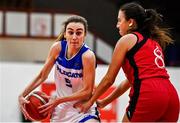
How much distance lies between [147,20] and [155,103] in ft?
1.81

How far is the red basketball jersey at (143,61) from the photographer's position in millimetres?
3322

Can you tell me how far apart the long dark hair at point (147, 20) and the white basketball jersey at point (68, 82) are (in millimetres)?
517

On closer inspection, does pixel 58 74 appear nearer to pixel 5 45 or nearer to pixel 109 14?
pixel 5 45

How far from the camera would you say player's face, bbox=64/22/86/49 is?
374cm

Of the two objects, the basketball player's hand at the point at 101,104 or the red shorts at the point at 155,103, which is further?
the basketball player's hand at the point at 101,104

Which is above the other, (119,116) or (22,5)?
(22,5)

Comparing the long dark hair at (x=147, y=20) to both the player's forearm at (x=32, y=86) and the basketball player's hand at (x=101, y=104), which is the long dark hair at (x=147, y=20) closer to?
the basketball player's hand at (x=101, y=104)

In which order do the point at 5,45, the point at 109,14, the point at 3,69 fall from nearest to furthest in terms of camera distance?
the point at 3,69
the point at 5,45
the point at 109,14

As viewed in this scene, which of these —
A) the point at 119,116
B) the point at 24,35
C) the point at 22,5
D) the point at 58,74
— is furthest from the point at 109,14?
the point at 58,74

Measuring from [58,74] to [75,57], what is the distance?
187 millimetres

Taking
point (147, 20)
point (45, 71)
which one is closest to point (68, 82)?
point (45, 71)

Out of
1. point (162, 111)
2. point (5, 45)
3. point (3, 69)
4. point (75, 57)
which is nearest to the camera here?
point (162, 111)

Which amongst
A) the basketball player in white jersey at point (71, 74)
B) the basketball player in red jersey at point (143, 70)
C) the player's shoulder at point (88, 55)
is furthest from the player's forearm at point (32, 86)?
the basketball player in red jersey at point (143, 70)

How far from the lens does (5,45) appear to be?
11.3 m
